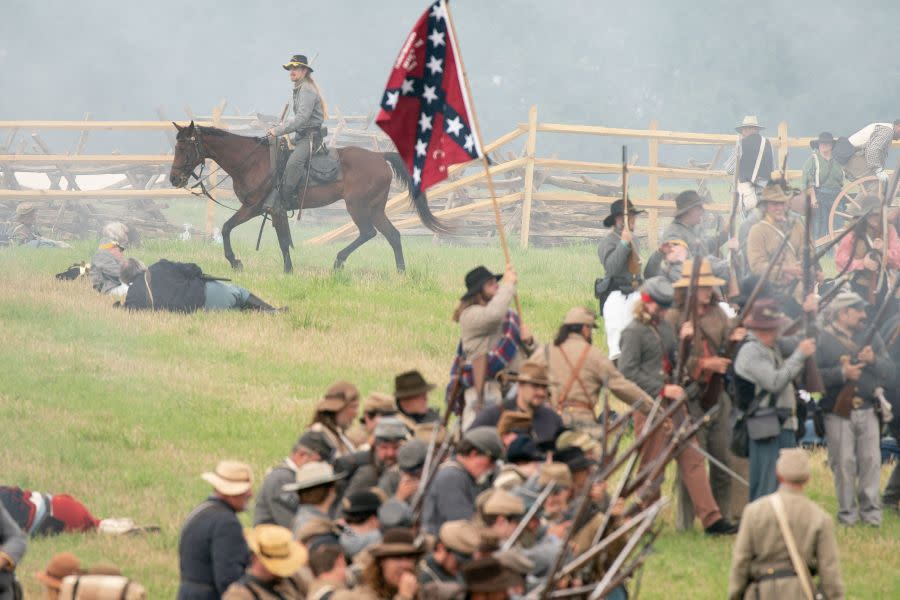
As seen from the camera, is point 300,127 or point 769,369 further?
point 300,127

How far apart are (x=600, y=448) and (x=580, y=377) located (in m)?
1.97

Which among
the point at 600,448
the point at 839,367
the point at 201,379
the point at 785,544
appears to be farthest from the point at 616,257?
the point at 785,544

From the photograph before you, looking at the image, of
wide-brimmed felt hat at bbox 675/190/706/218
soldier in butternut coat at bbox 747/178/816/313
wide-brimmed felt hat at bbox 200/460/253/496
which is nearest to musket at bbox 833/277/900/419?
soldier in butternut coat at bbox 747/178/816/313

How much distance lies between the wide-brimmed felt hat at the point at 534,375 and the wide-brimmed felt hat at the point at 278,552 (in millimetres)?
3042

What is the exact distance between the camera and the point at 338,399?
1005 cm

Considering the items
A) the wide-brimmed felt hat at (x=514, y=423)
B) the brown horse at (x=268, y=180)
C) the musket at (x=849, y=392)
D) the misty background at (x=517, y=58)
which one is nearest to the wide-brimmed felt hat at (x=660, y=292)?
the musket at (x=849, y=392)

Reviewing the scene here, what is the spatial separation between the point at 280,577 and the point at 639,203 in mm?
20165

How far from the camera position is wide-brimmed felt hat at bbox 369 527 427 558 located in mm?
7098

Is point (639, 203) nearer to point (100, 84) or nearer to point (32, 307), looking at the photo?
point (32, 307)

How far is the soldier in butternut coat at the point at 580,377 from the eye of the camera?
1191cm

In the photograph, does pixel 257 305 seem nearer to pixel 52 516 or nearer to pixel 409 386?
pixel 52 516

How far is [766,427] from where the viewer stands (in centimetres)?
1202

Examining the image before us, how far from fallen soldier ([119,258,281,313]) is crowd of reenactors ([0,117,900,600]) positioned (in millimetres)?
4694

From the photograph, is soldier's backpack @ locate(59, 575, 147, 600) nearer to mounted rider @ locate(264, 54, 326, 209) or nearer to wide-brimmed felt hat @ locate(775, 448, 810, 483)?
wide-brimmed felt hat @ locate(775, 448, 810, 483)
